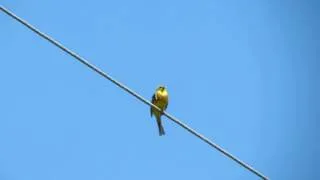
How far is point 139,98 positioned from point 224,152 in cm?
85

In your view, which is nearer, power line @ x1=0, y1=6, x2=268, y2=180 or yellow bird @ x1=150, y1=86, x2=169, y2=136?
power line @ x1=0, y1=6, x2=268, y2=180

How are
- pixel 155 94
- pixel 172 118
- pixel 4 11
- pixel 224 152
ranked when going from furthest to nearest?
pixel 155 94, pixel 172 118, pixel 224 152, pixel 4 11

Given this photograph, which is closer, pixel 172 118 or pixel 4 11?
pixel 4 11

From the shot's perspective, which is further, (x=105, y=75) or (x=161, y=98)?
(x=161, y=98)

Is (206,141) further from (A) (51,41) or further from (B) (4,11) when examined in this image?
(B) (4,11)

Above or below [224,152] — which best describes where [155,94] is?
above

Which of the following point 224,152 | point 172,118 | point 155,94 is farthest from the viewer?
point 155,94

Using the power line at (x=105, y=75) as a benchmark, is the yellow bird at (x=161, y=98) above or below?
above

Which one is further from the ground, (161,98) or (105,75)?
(161,98)

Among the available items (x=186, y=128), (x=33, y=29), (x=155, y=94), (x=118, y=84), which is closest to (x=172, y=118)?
(x=186, y=128)

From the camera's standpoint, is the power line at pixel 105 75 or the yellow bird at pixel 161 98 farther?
the yellow bird at pixel 161 98

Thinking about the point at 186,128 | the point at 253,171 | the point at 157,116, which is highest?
the point at 157,116

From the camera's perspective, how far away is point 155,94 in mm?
11906

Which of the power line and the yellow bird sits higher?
the yellow bird
